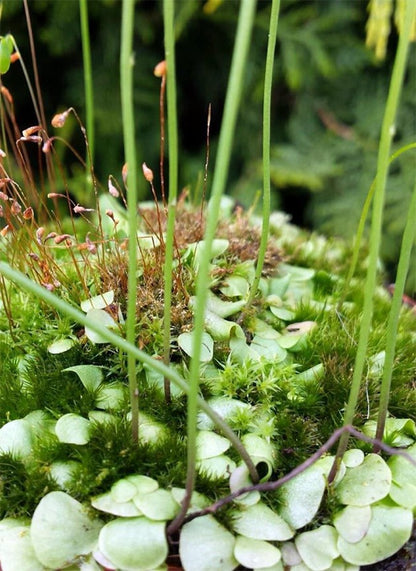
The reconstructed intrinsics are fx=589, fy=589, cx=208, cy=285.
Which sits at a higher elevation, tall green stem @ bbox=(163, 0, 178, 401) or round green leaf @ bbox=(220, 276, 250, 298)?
tall green stem @ bbox=(163, 0, 178, 401)

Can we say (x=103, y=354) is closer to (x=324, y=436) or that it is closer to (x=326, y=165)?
(x=324, y=436)

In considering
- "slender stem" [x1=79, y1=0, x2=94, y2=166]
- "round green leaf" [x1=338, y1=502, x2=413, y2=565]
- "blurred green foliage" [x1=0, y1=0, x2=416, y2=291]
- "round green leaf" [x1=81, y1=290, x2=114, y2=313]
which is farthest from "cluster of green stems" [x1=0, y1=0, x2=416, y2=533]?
"blurred green foliage" [x1=0, y1=0, x2=416, y2=291]

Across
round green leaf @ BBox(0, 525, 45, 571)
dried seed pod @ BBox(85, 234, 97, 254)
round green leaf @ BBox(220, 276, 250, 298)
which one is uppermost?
dried seed pod @ BBox(85, 234, 97, 254)

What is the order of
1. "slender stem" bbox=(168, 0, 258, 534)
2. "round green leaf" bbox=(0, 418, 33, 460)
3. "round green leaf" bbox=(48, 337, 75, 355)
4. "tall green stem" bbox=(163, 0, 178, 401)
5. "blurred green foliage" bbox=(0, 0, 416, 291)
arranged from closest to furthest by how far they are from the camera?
"slender stem" bbox=(168, 0, 258, 534) → "tall green stem" bbox=(163, 0, 178, 401) → "round green leaf" bbox=(0, 418, 33, 460) → "round green leaf" bbox=(48, 337, 75, 355) → "blurred green foliage" bbox=(0, 0, 416, 291)

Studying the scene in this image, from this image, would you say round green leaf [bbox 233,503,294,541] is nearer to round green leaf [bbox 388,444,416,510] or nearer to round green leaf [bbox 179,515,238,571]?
round green leaf [bbox 179,515,238,571]

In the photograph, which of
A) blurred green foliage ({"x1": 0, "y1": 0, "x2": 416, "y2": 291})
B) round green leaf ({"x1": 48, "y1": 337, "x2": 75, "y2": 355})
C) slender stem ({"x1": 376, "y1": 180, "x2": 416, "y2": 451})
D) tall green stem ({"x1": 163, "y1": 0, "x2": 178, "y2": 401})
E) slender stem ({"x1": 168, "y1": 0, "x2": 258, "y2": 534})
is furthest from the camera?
blurred green foliage ({"x1": 0, "y1": 0, "x2": 416, "y2": 291})

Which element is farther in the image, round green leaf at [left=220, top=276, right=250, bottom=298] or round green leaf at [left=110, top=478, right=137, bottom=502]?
round green leaf at [left=220, top=276, right=250, bottom=298]

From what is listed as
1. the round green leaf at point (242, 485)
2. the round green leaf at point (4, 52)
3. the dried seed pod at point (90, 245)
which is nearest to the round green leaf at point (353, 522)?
the round green leaf at point (242, 485)

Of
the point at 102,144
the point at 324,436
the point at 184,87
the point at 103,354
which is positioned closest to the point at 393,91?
the point at 324,436
